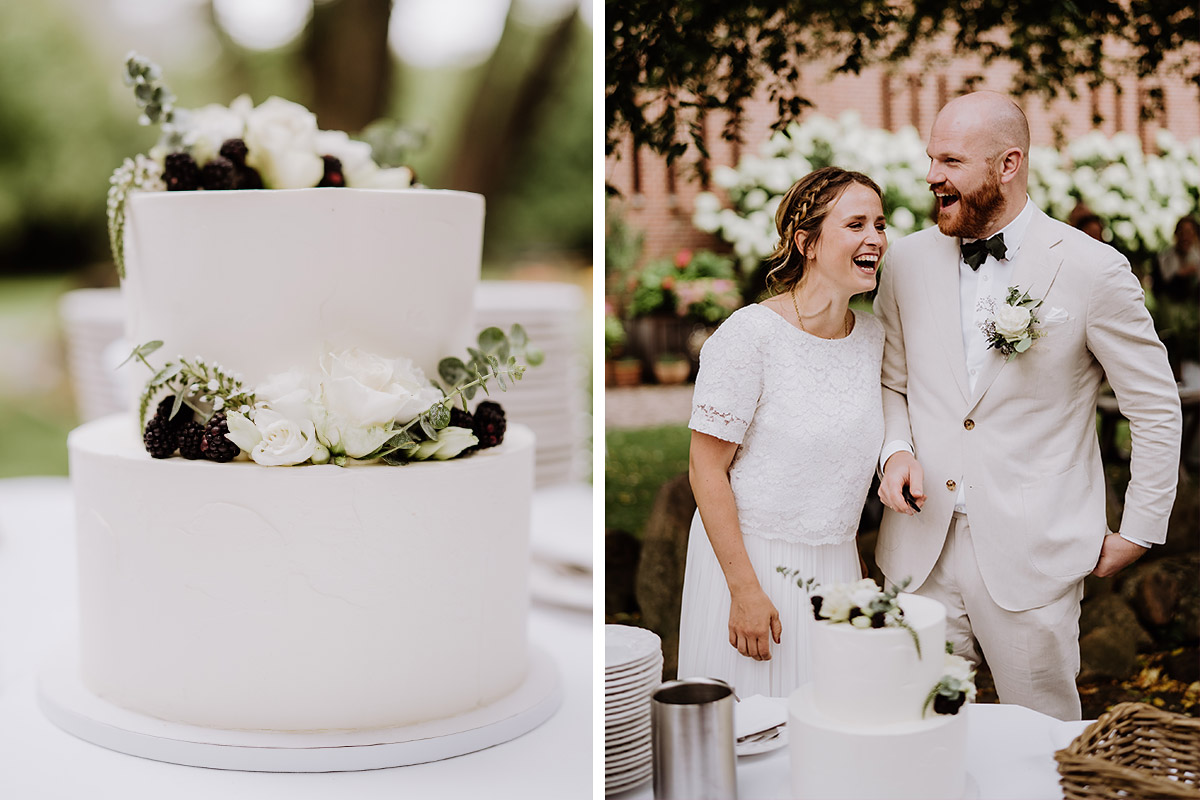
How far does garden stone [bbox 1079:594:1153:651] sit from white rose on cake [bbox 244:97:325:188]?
199 cm

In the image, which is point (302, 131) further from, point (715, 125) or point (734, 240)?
point (734, 240)

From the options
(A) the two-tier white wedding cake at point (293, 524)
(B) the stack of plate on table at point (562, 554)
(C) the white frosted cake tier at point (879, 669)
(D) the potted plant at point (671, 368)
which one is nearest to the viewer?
(C) the white frosted cake tier at point (879, 669)

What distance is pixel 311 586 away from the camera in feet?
7.69

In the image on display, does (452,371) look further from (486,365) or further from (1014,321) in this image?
(1014,321)

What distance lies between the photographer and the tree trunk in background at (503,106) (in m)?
6.58

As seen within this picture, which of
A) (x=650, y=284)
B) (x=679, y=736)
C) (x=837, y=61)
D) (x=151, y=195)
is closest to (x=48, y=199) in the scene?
(x=650, y=284)

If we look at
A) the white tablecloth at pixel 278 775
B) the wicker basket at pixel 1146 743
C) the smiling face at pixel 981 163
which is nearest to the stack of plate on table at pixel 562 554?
the white tablecloth at pixel 278 775

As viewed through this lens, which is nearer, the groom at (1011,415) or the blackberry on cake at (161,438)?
the groom at (1011,415)

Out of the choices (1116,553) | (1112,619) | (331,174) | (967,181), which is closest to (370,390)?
(331,174)

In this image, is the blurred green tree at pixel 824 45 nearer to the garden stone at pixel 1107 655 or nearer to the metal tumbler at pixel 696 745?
the garden stone at pixel 1107 655

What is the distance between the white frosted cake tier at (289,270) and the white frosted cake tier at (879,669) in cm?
127

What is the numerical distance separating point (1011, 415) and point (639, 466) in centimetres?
189

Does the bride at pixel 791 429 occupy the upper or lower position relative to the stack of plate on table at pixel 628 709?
upper

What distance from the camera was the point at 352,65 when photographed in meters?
6.37
